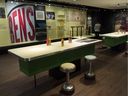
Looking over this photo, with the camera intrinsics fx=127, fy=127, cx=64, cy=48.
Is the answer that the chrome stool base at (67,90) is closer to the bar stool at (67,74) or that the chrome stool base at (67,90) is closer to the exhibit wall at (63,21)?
the bar stool at (67,74)

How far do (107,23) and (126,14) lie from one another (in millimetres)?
1745

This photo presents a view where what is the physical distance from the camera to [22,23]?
6336 mm

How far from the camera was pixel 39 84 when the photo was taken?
10.00 feet

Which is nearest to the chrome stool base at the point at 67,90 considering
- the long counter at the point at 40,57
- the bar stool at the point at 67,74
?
the bar stool at the point at 67,74

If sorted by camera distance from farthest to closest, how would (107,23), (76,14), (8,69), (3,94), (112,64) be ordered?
(107,23), (76,14), (112,64), (8,69), (3,94)

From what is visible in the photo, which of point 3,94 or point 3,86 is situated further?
point 3,86

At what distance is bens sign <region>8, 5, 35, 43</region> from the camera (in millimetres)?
6070

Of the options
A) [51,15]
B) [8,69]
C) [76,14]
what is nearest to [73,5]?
[76,14]

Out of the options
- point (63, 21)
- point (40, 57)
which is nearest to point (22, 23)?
point (63, 21)

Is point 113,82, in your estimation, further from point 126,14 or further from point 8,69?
point 126,14

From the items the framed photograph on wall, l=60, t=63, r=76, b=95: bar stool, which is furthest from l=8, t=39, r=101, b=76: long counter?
the framed photograph on wall

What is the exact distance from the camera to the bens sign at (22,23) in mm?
6070

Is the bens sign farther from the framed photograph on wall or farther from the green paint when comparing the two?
the green paint

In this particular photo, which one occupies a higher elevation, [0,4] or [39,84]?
[0,4]
